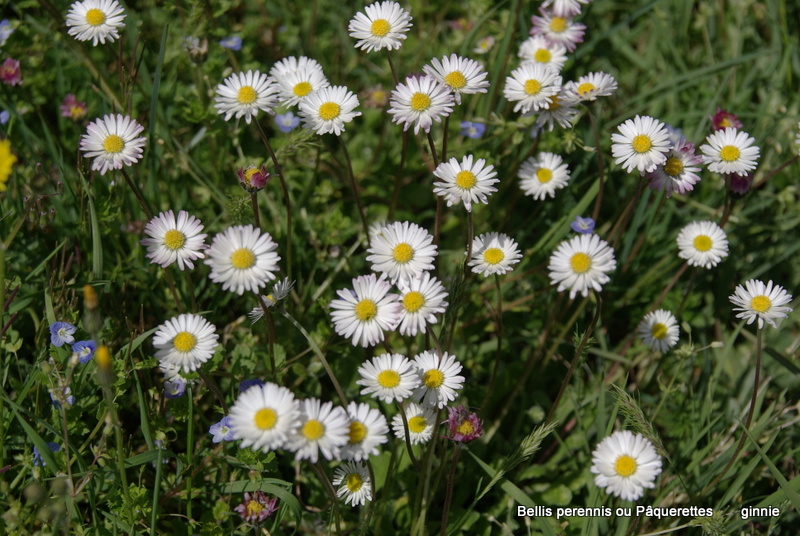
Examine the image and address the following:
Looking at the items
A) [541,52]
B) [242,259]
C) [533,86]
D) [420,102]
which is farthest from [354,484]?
[541,52]

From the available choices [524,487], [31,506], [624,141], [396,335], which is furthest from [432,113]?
[31,506]

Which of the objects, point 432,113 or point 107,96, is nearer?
point 432,113

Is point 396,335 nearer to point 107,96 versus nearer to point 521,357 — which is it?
point 521,357

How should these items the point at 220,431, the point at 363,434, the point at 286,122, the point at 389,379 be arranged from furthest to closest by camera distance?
1. the point at 286,122
2. the point at 220,431
3. the point at 389,379
4. the point at 363,434

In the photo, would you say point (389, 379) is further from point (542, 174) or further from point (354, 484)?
point (542, 174)

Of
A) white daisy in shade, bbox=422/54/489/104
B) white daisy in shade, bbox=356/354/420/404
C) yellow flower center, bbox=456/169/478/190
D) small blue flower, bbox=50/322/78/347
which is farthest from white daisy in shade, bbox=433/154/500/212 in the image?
small blue flower, bbox=50/322/78/347

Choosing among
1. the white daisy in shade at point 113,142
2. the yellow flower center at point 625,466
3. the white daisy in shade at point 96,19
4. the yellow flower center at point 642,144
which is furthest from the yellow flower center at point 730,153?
the white daisy in shade at point 96,19

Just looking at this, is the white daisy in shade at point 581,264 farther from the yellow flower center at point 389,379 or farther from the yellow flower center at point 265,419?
the yellow flower center at point 265,419
